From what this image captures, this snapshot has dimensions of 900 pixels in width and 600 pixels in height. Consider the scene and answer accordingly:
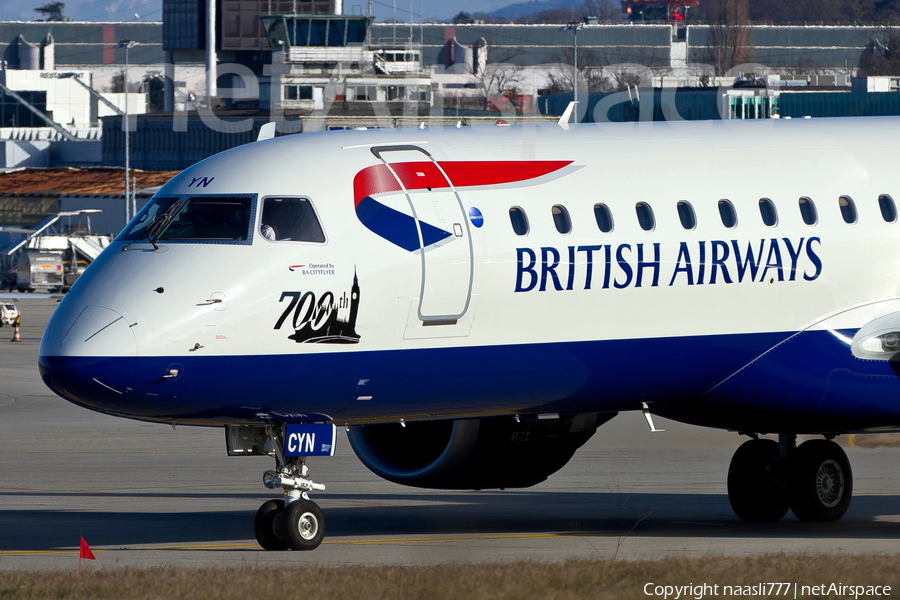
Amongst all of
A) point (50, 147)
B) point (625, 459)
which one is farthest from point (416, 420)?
point (50, 147)

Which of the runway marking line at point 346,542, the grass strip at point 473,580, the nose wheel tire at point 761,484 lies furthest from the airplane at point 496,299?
the grass strip at point 473,580

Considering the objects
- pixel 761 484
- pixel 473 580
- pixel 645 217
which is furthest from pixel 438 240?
pixel 761 484

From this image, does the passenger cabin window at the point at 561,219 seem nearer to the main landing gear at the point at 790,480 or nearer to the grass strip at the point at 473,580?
the grass strip at the point at 473,580

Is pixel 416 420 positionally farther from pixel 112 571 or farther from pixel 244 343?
pixel 112 571

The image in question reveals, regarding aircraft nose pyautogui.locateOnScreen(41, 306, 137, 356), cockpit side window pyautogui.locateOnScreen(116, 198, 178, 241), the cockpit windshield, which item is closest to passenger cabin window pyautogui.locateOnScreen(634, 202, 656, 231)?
the cockpit windshield

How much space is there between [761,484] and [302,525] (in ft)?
25.5

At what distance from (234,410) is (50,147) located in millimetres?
171240

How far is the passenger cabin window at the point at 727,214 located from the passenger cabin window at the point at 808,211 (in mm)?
992

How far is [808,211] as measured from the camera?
1902 cm

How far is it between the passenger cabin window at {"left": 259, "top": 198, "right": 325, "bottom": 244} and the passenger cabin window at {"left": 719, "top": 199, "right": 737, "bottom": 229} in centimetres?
527

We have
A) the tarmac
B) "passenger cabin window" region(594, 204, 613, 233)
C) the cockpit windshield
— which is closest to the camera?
the cockpit windshield

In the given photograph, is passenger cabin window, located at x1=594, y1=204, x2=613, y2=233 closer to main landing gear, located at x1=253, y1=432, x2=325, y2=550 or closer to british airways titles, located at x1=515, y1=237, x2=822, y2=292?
british airways titles, located at x1=515, y1=237, x2=822, y2=292

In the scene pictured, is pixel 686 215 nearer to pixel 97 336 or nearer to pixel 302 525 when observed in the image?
pixel 302 525

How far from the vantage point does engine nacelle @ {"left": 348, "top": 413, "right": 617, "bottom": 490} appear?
19703 millimetres
